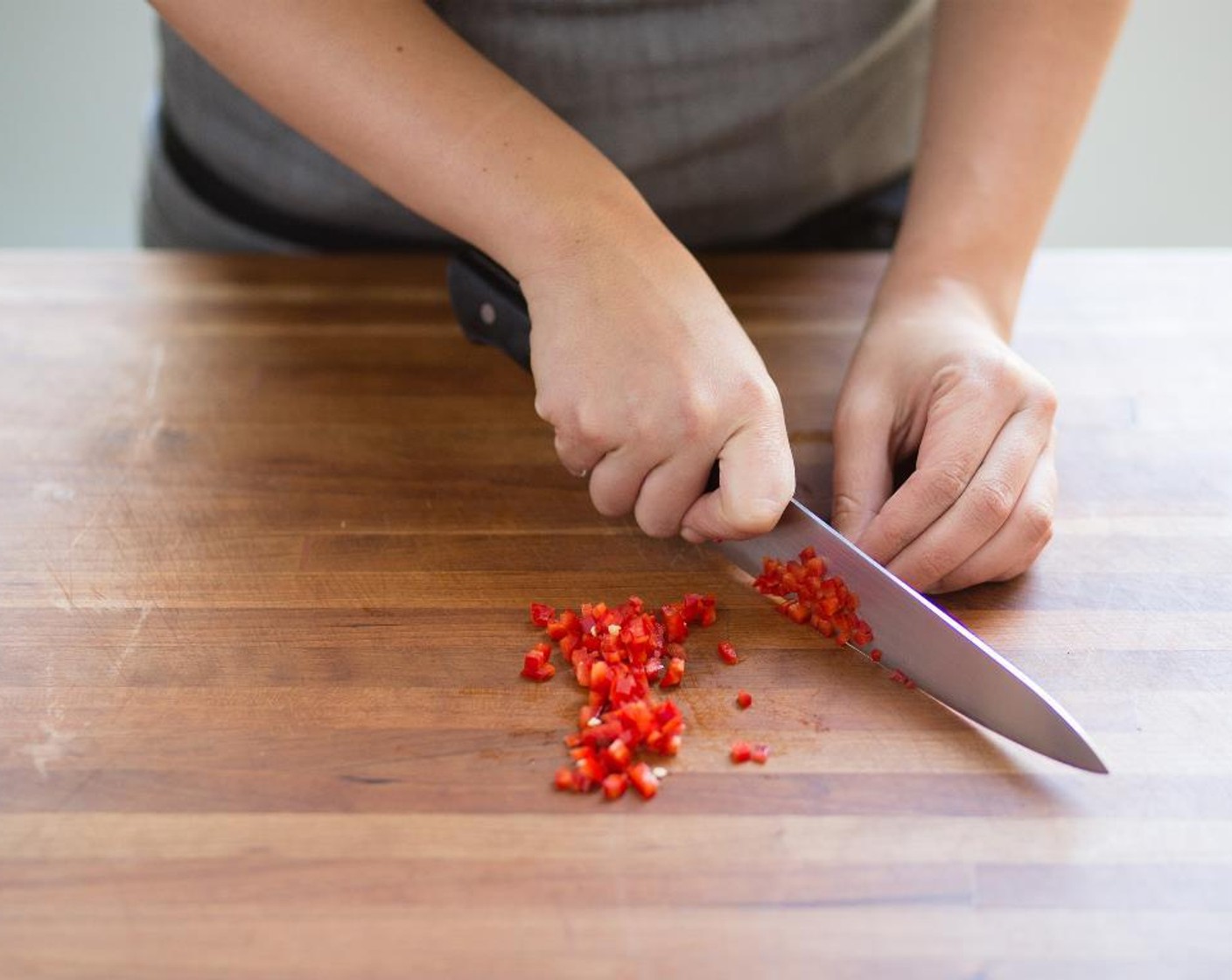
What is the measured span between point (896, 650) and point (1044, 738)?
136mm

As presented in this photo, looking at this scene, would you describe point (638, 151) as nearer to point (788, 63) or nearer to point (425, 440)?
point (788, 63)

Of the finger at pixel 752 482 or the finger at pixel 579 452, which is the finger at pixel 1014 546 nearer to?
the finger at pixel 752 482

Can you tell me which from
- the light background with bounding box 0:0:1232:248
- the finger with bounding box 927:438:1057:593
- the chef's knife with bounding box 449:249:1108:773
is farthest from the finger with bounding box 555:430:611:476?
the light background with bounding box 0:0:1232:248

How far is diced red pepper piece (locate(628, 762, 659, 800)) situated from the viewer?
905 millimetres

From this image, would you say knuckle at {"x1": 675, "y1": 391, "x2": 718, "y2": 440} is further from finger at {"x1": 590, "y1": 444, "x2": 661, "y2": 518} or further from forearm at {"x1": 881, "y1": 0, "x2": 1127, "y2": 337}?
forearm at {"x1": 881, "y1": 0, "x2": 1127, "y2": 337}

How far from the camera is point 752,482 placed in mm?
1029

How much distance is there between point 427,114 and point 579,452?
340 mm

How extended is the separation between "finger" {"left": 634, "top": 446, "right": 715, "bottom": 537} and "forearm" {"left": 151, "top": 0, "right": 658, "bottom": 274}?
0.22 m

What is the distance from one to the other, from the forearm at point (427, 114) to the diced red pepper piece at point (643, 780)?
47cm

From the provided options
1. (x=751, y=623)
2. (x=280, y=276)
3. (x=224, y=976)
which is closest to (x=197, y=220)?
(x=280, y=276)

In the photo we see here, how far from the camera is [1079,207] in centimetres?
289

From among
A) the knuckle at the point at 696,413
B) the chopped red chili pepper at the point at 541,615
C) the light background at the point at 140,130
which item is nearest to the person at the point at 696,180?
the knuckle at the point at 696,413

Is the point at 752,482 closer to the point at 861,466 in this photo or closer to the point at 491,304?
the point at 861,466

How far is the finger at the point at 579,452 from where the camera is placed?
3.59 feet
